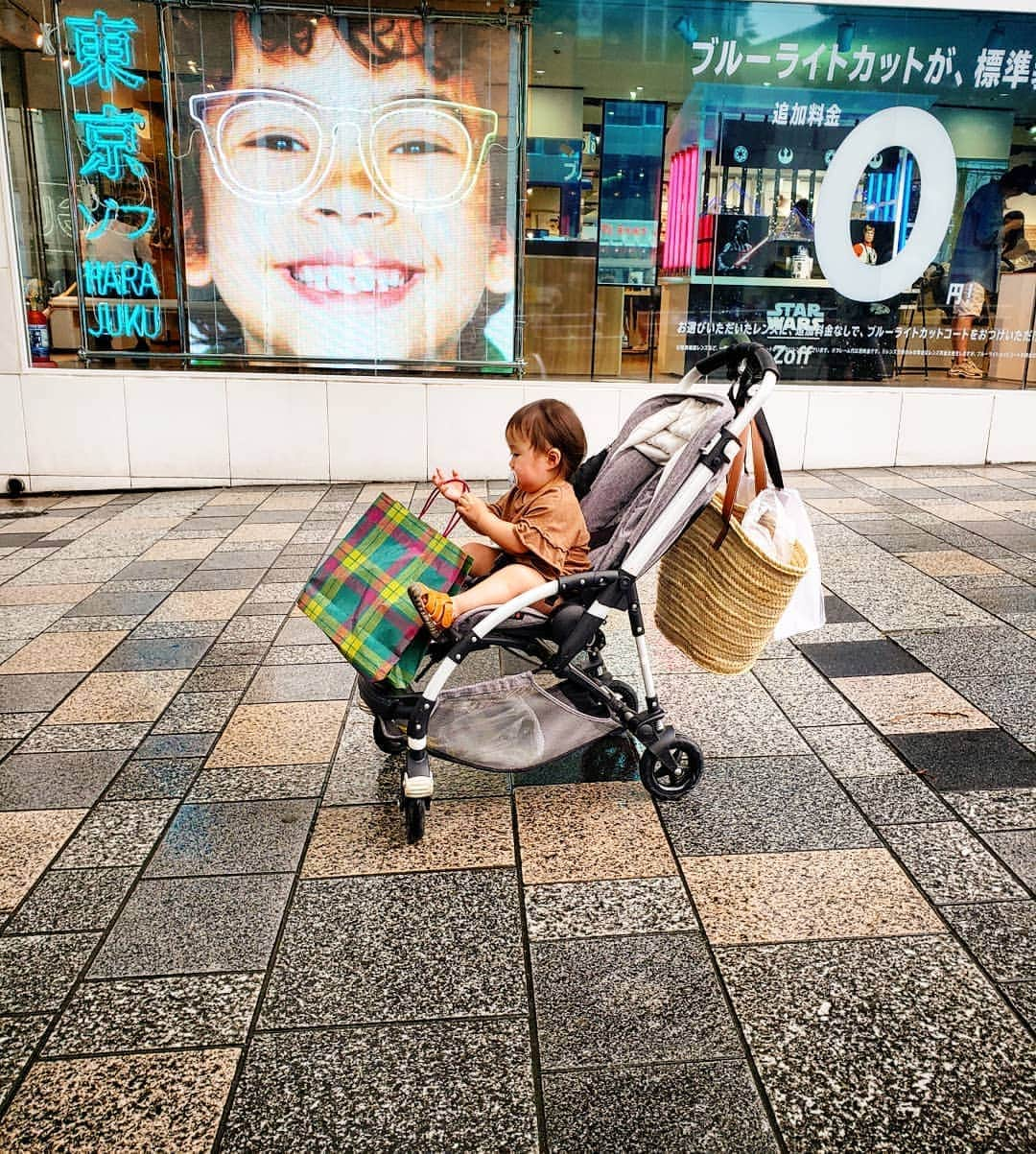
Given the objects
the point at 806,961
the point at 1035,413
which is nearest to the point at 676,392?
the point at 806,961

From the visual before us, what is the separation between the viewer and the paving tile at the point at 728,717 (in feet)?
12.5

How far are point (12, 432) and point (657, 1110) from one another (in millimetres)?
7947

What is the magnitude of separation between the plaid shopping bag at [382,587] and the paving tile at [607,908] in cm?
78

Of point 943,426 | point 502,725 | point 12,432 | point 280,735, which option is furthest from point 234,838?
point 943,426

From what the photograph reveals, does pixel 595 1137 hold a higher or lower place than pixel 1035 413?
lower

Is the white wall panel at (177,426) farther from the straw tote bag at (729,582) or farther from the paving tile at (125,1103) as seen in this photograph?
the paving tile at (125,1103)

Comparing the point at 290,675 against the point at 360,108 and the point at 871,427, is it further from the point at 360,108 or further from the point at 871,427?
the point at 871,427

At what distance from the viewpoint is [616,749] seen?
380 centimetres

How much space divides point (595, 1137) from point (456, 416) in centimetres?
688

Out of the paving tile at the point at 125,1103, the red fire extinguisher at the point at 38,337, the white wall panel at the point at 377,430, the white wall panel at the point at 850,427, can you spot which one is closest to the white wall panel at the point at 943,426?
the white wall panel at the point at 850,427

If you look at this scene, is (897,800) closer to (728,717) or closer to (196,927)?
(728,717)

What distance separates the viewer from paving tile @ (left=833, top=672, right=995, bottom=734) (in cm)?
396

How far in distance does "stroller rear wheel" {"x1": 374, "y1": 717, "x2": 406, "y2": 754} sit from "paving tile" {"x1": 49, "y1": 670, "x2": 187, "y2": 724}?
1.05 m

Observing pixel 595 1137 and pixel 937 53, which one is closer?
pixel 595 1137
